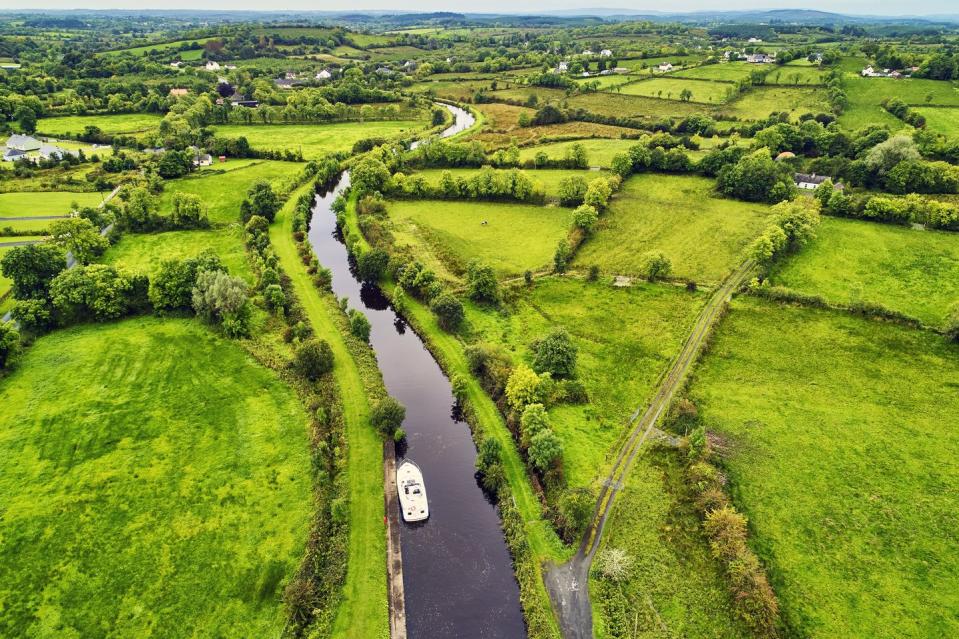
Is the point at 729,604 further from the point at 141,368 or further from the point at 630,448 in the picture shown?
the point at 141,368

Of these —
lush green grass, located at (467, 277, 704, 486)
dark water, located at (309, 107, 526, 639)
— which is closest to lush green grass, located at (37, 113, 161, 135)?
dark water, located at (309, 107, 526, 639)

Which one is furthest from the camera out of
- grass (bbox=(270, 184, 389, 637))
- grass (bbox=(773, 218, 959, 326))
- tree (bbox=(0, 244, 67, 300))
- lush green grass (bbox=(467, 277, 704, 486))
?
grass (bbox=(773, 218, 959, 326))

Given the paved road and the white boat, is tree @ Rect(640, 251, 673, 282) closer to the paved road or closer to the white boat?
the paved road

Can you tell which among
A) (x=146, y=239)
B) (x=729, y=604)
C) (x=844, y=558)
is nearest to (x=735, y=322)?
(x=844, y=558)

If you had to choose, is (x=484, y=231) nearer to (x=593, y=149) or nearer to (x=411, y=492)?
(x=593, y=149)

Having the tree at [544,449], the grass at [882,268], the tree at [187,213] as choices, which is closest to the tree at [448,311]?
the tree at [544,449]

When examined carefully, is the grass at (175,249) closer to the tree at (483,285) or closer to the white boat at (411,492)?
the tree at (483,285)

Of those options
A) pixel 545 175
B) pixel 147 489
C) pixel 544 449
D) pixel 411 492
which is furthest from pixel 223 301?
pixel 545 175
